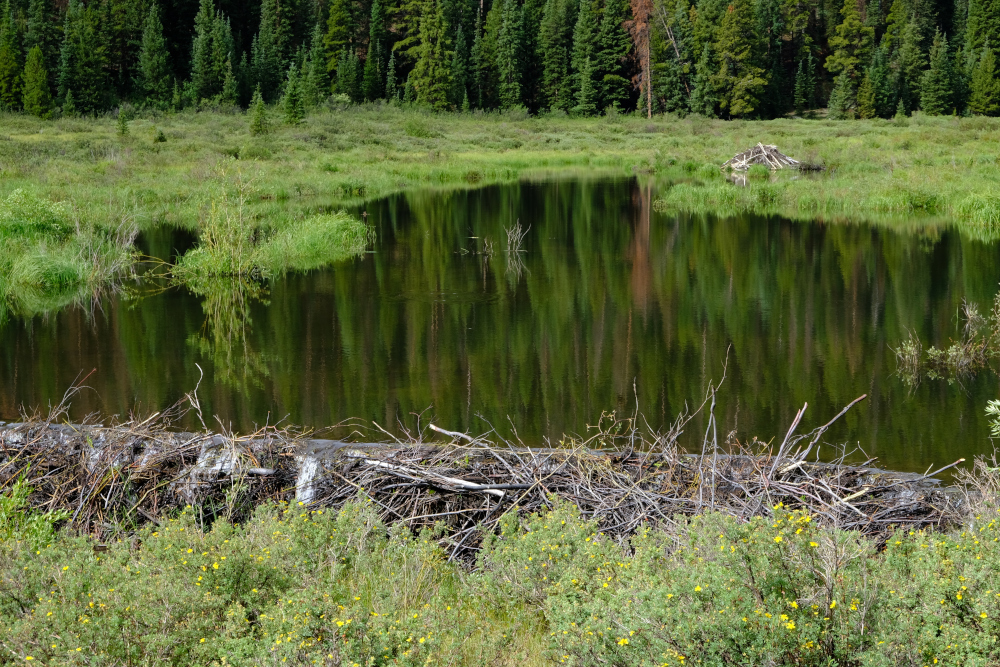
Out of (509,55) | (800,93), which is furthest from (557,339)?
(800,93)

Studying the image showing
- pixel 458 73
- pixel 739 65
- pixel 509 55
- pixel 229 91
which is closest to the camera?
pixel 229 91

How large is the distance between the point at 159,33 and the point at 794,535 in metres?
76.4

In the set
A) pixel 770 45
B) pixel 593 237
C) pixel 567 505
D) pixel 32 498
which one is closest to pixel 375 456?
pixel 567 505

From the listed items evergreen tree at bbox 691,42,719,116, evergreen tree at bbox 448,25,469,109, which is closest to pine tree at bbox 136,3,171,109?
evergreen tree at bbox 448,25,469,109

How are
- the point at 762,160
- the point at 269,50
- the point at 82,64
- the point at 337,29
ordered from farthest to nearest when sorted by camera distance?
1. the point at 337,29
2. the point at 269,50
3. the point at 82,64
4. the point at 762,160

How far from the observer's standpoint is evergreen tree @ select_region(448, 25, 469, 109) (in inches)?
3051

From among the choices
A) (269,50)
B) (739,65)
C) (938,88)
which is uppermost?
(269,50)

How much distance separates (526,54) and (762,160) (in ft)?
151

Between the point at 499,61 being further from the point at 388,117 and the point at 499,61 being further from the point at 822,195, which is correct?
the point at 822,195

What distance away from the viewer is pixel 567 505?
614 centimetres

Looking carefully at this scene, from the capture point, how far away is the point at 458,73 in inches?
3098

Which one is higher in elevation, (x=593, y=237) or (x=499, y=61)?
(x=499, y=61)

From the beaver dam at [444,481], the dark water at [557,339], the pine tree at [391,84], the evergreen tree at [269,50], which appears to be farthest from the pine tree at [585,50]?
the beaver dam at [444,481]

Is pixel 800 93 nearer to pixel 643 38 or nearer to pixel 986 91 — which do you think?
pixel 643 38
